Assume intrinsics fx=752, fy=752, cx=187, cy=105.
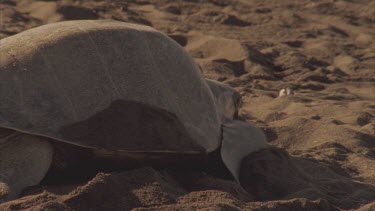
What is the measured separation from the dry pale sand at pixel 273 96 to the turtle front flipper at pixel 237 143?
50 mm

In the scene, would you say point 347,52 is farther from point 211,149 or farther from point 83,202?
point 83,202

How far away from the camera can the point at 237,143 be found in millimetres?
3848

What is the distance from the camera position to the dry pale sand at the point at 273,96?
308 cm

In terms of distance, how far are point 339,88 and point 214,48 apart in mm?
1249

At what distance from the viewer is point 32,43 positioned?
11.0ft

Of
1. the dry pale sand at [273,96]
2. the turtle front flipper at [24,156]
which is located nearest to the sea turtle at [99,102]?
the turtle front flipper at [24,156]

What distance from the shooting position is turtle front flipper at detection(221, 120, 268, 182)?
368 centimetres

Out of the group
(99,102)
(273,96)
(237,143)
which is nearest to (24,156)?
(99,102)

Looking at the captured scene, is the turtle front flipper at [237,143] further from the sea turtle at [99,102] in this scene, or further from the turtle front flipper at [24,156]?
the turtle front flipper at [24,156]

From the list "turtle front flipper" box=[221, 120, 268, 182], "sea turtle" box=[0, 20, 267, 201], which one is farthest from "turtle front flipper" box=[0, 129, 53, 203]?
"turtle front flipper" box=[221, 120, 268, 182]

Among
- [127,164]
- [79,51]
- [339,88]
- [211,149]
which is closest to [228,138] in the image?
[211,149]

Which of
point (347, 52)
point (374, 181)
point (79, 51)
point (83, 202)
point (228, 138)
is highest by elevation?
point (79, 51)

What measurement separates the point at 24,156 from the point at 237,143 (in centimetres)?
118

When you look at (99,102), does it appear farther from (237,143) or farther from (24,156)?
(237,143)
